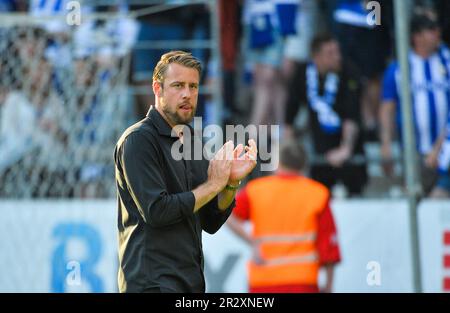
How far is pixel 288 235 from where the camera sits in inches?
293

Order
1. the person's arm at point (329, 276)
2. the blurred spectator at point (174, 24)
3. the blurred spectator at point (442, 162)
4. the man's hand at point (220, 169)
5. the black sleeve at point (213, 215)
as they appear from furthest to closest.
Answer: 1. the blurred spectator at point (174, 24)
2. the blurred spectator at point (442, 162)
3. the person's arm at point (329, 276)
4. the black sleeve at point (213, 215)
5. the man's hand at point (220, 169)

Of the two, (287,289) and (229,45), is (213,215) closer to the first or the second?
(287,289)

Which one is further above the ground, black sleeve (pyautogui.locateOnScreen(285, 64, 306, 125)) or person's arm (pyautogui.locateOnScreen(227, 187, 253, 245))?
black sleeve (pyautogui.locateOnScreen(285, 64, 306, 125))

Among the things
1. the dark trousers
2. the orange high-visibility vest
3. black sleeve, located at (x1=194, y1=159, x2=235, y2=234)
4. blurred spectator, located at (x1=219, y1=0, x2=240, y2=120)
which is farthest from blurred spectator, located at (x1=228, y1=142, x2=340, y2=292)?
black sleeve, located at (x1=194, y1=159, x2=235, y2=234)

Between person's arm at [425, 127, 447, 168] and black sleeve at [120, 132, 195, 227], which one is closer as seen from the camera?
black sleeve at [120, 132, 195, 227]

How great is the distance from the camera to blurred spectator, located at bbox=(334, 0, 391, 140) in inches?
349

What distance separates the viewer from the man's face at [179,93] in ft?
15.6

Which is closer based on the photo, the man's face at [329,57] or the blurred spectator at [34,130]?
the blurred spectator at [34,130]

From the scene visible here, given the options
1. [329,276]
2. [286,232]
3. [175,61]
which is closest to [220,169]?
[175,61]

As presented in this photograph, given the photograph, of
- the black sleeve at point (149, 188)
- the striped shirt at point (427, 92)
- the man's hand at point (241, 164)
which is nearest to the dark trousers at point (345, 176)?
the striped shirt at point (427, 92)

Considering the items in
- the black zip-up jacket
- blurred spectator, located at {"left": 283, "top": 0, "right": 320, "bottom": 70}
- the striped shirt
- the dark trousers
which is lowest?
the black zip-up jacket

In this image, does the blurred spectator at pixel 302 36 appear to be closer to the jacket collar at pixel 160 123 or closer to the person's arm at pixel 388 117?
the person's arm at pixel 388 117

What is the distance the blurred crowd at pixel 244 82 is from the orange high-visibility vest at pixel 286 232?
111 cm

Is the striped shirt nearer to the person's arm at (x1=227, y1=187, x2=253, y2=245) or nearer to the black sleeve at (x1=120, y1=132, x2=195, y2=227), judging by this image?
the person's arm at (x1=227, y1=187, x2=253, y2=245)
